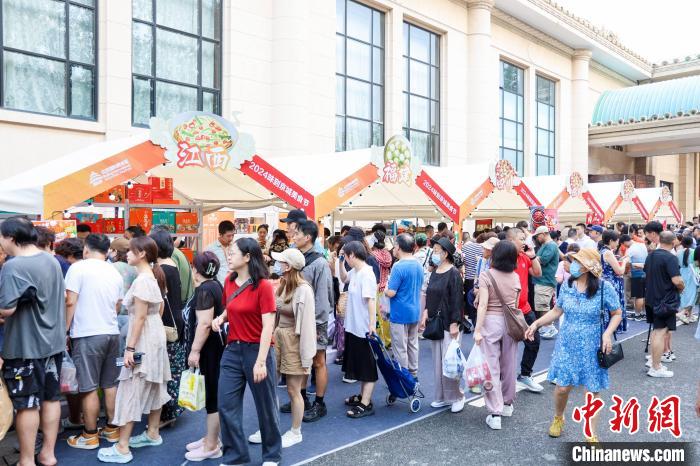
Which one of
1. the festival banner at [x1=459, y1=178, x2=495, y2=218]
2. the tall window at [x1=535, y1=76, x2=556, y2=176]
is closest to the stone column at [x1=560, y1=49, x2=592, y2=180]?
the tall window at [x1=535, y1=76, x2=556, y2=176]

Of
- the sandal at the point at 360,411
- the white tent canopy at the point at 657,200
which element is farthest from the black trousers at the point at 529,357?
the white tent canopy at the point at 657,200

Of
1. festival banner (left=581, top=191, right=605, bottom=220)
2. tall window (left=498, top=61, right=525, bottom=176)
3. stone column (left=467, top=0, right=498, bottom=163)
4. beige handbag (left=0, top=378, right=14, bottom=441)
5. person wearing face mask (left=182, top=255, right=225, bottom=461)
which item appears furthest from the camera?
tall window (left=498, top=61, right=525, bottom=176)

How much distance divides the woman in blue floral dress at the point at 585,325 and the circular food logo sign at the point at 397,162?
17.1 feet

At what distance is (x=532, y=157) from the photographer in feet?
90.7

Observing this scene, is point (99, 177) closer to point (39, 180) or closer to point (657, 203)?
point (39, 180)

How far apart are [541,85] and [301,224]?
25.9 m

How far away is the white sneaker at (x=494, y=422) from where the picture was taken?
17.4 ft

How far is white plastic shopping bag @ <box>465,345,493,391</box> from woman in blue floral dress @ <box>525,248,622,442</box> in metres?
0.64

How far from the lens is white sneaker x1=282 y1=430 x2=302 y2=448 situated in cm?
489

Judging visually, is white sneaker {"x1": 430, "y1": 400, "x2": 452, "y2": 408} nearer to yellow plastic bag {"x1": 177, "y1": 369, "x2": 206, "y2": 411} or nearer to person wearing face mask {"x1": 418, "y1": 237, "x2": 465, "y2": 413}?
person wearing face mask {"x1": 418, "y1": 237, "x2": 465, "y2": 413}

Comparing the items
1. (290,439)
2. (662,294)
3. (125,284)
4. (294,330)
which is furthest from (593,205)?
(125,284)

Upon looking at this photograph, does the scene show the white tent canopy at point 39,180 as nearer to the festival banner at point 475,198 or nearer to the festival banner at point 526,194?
the festival banner at point 475,198

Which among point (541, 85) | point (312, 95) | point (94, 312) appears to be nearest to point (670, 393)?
point (94, 312)

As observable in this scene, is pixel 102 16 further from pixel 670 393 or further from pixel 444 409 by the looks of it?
pixel 670 393
